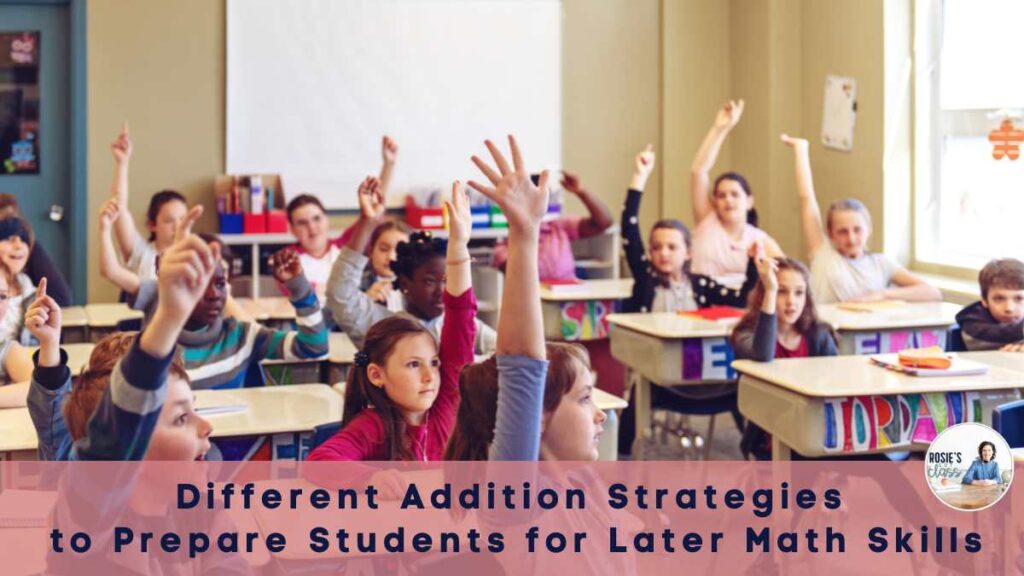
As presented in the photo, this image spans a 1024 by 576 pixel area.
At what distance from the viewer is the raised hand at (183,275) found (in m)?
1.37

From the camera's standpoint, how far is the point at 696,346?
4.47 metres

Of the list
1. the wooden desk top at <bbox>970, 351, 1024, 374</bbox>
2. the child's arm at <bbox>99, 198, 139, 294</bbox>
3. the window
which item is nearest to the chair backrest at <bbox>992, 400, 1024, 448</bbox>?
the wooden desk top at <bbox>970, 351, 1024, 374</bbox>

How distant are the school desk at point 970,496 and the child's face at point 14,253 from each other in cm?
299

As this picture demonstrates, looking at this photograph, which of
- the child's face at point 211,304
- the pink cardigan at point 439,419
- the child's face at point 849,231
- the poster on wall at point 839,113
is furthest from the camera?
the poster on wall at point 839,113

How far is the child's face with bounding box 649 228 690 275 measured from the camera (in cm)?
507

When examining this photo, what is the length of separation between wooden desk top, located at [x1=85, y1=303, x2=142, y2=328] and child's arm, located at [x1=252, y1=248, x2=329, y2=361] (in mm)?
1451

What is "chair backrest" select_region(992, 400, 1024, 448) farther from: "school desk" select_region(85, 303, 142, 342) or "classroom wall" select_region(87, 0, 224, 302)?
"classroom wall" select_region(87, 0, 224, 302)

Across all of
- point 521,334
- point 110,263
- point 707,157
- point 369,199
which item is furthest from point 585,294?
point 521,334

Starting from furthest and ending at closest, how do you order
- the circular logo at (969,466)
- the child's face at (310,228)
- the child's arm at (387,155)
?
1. the child's face at (310,228)
2. the child's arm at (387,155)
3. the circular logo at (969,466)

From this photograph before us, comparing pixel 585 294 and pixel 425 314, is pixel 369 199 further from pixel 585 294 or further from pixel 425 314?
pixel 585 294

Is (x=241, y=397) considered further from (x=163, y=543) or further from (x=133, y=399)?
(x=133, y=399)

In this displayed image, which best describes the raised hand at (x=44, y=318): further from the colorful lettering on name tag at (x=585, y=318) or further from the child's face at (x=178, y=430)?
the colorful lettering on name tag at (x=585, y=318)

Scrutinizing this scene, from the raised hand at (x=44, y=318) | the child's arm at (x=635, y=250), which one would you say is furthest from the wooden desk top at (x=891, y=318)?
the raised hand at (x=44, y=318)

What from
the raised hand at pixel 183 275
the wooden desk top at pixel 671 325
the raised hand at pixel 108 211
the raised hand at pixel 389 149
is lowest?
the wooden desk top at pixel 671 325
